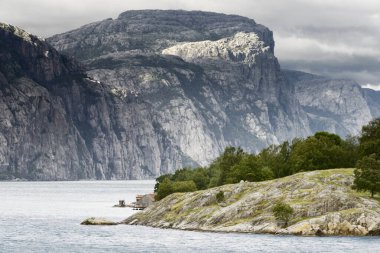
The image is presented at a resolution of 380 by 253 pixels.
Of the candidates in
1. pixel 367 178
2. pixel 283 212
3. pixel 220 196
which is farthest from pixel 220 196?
pixel 367 178

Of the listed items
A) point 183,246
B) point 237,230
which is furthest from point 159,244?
point 237,230

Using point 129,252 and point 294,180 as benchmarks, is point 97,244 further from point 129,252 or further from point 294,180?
point 294,180

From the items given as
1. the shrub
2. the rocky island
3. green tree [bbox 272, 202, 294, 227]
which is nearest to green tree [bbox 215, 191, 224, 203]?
the shrub

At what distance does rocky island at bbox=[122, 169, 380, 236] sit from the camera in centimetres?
15150

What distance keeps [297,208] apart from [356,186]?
15972 millimetres

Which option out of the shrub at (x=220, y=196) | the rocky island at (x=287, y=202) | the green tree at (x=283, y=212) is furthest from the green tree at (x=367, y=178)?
the shrub at (x=220, y=196)

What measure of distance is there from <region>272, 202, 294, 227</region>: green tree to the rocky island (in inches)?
45.5

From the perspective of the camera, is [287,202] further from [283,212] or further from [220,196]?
[220,196]

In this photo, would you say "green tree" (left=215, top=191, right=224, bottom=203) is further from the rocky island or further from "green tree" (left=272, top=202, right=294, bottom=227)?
"green tree" (left=272, top=202, right=294, bottom=227)

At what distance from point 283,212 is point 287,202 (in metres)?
9.74

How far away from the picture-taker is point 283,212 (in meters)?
153

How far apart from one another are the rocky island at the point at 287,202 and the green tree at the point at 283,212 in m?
1.15

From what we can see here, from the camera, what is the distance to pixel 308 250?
132375 mm

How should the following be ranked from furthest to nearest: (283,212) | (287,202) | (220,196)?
1. (220,196)
2. (287,202)
3. (283,212)
